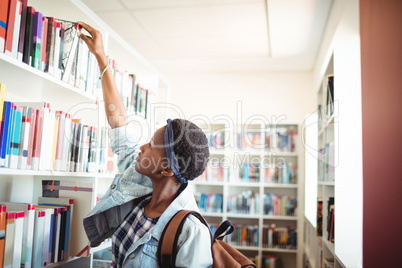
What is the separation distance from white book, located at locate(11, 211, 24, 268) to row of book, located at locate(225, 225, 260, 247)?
9.89 feet

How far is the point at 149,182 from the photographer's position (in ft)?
4.79

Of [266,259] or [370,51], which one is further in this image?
[266,259]

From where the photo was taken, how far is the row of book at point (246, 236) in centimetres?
405

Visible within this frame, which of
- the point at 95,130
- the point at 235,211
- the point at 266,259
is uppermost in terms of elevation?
the point at 95,130

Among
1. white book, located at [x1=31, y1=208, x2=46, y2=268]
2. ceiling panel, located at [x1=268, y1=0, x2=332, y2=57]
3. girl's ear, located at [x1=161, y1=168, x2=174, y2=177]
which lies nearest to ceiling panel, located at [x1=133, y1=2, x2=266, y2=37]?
ceiling panel, located at [x1=268, y1=0, x2=332, y2=57]

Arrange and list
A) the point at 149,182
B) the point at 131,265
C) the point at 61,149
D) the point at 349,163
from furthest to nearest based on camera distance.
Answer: the point at 349,163 < the point at 61,149 < the point at 149,182 < the point at 131,265

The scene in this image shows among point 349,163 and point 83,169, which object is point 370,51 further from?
point 83,169

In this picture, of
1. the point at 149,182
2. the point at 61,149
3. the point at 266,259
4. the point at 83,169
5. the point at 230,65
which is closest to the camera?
the point at 149,182

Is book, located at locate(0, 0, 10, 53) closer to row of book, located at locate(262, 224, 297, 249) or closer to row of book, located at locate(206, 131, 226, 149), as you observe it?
row of book, located at locate(206, 131, 226, 149)

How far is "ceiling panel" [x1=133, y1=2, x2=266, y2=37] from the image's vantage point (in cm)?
292

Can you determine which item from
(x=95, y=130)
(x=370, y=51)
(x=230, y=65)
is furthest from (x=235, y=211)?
(x=370, y=51)

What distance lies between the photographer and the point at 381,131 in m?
1.48

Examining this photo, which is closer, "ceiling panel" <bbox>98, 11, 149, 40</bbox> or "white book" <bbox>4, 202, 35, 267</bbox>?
"white book" <bbox>4, 202, 35, 267</bbox>

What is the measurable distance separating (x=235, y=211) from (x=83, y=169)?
107 inches
